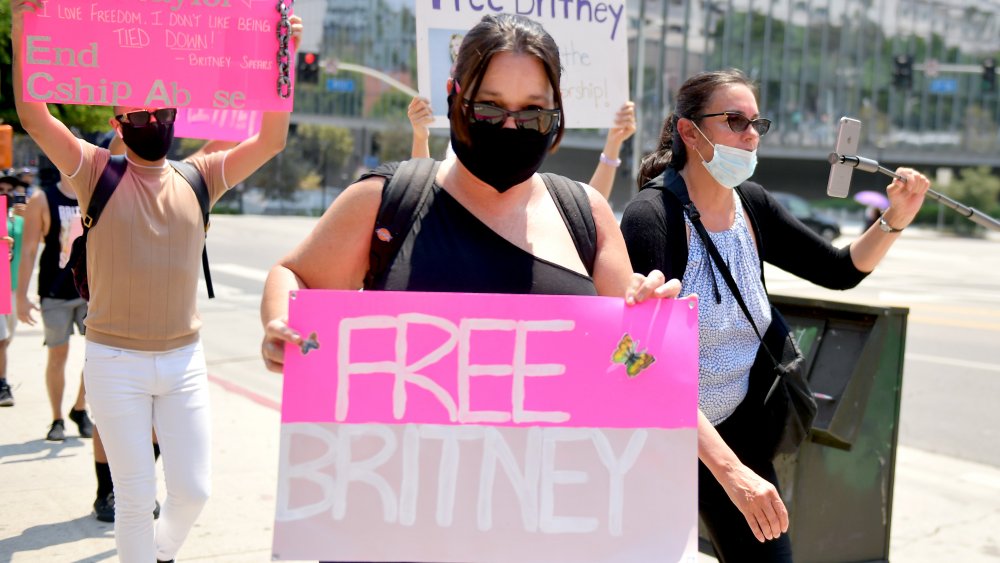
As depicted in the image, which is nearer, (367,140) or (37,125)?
(37,125)

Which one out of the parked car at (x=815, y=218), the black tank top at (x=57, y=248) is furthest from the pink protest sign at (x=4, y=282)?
the parked car at (x=815, y=218)

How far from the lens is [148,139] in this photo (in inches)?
153

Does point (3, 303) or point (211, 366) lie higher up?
point (3, 303)

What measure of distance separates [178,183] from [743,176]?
6.97ft

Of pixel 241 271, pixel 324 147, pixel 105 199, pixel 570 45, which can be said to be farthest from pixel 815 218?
pixel 105 199

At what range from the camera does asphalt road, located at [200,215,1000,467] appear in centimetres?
825

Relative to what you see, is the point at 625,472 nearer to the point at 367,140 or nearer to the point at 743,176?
the point at 743,176

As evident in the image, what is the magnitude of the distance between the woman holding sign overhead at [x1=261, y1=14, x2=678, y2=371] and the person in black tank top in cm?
460

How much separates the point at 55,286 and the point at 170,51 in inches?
133

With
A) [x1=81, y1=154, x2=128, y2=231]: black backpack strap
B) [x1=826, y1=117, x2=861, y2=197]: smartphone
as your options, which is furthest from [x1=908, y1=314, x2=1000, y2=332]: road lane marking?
[x1=81, y1=154, x2=128, y2=231]: black backpack strap

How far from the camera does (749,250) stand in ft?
10.8

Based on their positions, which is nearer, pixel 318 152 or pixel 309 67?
pixel 309 67

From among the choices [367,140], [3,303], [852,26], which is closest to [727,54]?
[852,26]

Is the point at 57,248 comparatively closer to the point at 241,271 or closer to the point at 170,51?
the point at 170,51
